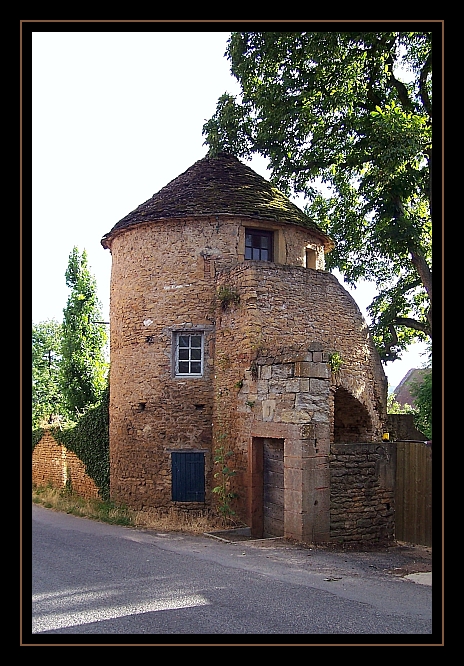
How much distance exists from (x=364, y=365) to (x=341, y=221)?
6.59 metres

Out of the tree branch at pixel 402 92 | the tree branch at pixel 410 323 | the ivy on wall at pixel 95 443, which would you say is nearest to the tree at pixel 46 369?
the ivy on wall at pixel 95 443

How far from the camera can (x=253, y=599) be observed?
7996 mm

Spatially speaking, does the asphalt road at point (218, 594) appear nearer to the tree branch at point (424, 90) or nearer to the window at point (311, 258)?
the window at point (311, 258)

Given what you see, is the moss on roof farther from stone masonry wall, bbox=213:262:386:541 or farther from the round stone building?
stone masonry wall, bbox=213:262:386:541

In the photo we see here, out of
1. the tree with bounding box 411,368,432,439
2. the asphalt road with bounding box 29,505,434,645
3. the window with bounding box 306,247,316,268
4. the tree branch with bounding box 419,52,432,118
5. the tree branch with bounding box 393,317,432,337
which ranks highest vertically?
the tree branch with bounding box 419,52,432,118

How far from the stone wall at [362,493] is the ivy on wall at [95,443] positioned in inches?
323

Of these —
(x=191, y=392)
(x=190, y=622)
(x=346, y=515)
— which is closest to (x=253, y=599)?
(x=190, y=622)

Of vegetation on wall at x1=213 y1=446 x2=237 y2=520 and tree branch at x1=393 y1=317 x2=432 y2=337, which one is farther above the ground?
tree branch at x1=393 y1=317 x2=432 y2=337

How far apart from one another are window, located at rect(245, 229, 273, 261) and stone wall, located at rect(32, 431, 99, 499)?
842 cm

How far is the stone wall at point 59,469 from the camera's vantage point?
20.1 meters

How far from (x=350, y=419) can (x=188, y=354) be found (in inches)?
174

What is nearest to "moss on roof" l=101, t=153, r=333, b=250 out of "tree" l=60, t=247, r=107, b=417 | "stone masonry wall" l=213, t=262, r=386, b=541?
"stone masonry wall" l=213, t=262, r=386, b=541

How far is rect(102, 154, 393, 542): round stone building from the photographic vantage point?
14.1 meters

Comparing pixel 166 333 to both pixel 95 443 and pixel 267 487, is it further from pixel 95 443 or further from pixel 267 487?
pixel 95 443
